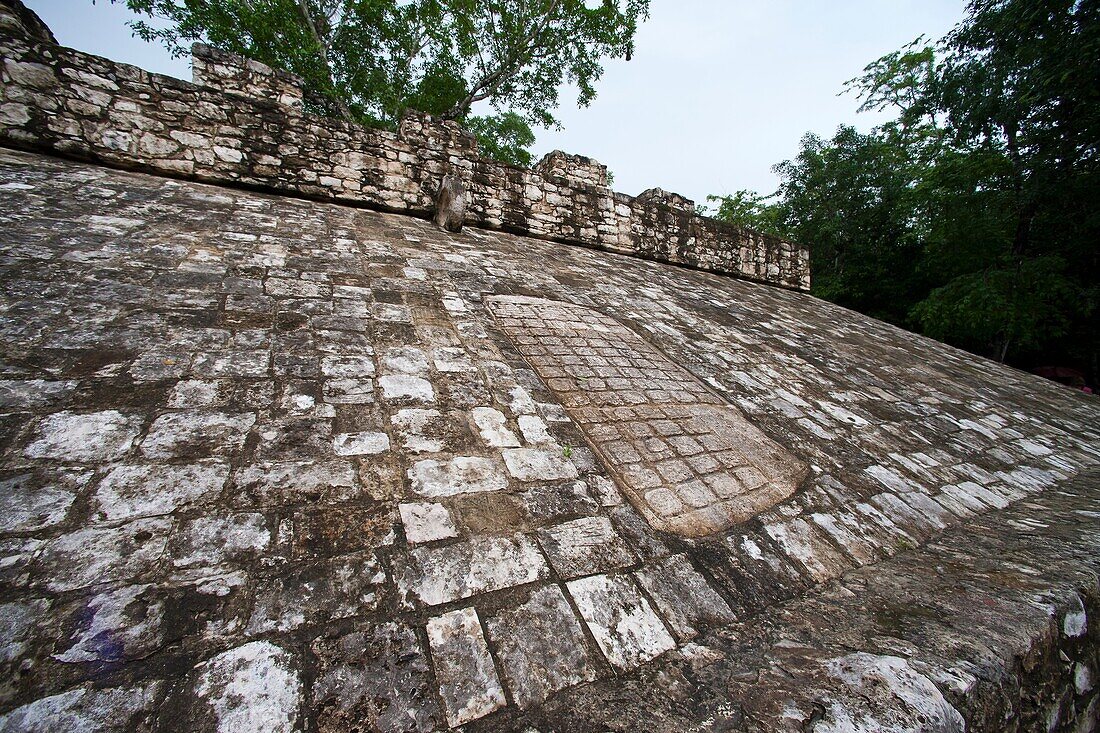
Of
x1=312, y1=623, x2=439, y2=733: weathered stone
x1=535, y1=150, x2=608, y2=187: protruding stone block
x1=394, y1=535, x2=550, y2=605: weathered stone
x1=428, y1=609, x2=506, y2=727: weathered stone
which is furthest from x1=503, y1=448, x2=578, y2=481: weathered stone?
x1=535, y1=150, x2=608, y2=187: protruding stone block

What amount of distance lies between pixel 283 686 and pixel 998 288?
15214mm

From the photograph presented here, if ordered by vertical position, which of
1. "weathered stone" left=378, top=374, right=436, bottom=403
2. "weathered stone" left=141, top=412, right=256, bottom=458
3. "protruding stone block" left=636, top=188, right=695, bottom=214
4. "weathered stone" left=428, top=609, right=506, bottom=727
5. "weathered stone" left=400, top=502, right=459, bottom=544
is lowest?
"weathered stone" left=428, top=609, right=506, bottom=727

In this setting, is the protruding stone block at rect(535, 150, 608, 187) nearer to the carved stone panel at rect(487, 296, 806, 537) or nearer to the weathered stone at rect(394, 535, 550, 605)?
the carved stone panel at rect(487, 296, 806, 537)

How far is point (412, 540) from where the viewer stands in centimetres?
138

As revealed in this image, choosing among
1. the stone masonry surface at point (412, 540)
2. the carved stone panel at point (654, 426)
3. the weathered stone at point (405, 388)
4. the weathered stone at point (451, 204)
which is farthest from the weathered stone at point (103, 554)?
the weathered stone at point (451, 204)

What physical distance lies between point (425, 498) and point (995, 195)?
15.8 meters

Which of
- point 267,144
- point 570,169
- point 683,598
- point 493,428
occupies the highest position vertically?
point 570,169

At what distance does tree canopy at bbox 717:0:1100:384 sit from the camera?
875 centimetres

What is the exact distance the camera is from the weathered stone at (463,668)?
1005mm

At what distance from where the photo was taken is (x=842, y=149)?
1578 cm

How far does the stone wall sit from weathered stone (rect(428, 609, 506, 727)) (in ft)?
16.2

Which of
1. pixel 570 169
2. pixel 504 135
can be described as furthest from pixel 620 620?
pixel 504 135

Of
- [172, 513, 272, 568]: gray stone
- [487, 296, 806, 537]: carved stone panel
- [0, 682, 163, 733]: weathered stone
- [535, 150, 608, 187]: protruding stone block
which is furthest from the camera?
[535, 150, 608, 187]: protruding stone block

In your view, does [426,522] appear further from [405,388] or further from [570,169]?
[570,169]
